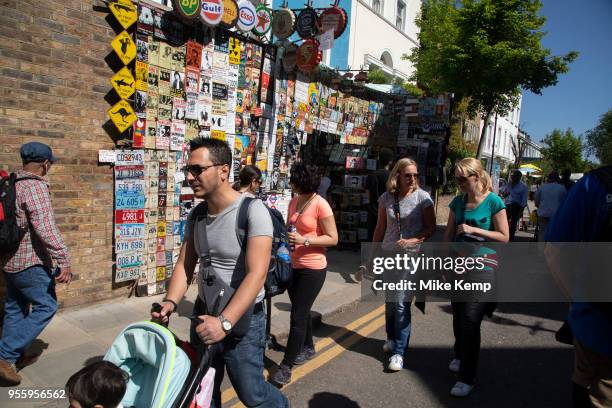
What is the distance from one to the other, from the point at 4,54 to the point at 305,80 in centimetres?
483

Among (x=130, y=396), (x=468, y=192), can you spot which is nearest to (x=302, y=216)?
(x=468, y=192)

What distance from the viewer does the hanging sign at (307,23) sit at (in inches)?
272

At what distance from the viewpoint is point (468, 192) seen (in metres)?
3.64

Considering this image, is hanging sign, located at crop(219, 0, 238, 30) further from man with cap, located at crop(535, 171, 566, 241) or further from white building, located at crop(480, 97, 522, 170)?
white building, located at crop(480, 97, 522, 170)

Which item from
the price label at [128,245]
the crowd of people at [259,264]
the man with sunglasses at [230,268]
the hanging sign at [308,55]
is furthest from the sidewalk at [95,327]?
the hanging sign at [308,55]

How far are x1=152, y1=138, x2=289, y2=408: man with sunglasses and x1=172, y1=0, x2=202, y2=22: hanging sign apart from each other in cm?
364

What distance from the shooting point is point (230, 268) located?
2.35 meters

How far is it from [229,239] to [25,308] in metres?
2.41

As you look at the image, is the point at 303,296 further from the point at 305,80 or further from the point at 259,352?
the point at 305,80

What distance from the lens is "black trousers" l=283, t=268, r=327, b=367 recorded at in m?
3.67

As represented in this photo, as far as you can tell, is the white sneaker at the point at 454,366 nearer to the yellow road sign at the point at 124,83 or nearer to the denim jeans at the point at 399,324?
the denim jeans at the point at 399,324

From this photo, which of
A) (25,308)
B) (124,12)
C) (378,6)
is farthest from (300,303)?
(378,6)

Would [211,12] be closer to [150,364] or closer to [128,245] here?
[128,245]

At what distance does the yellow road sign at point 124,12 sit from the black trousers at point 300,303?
3.54 m
